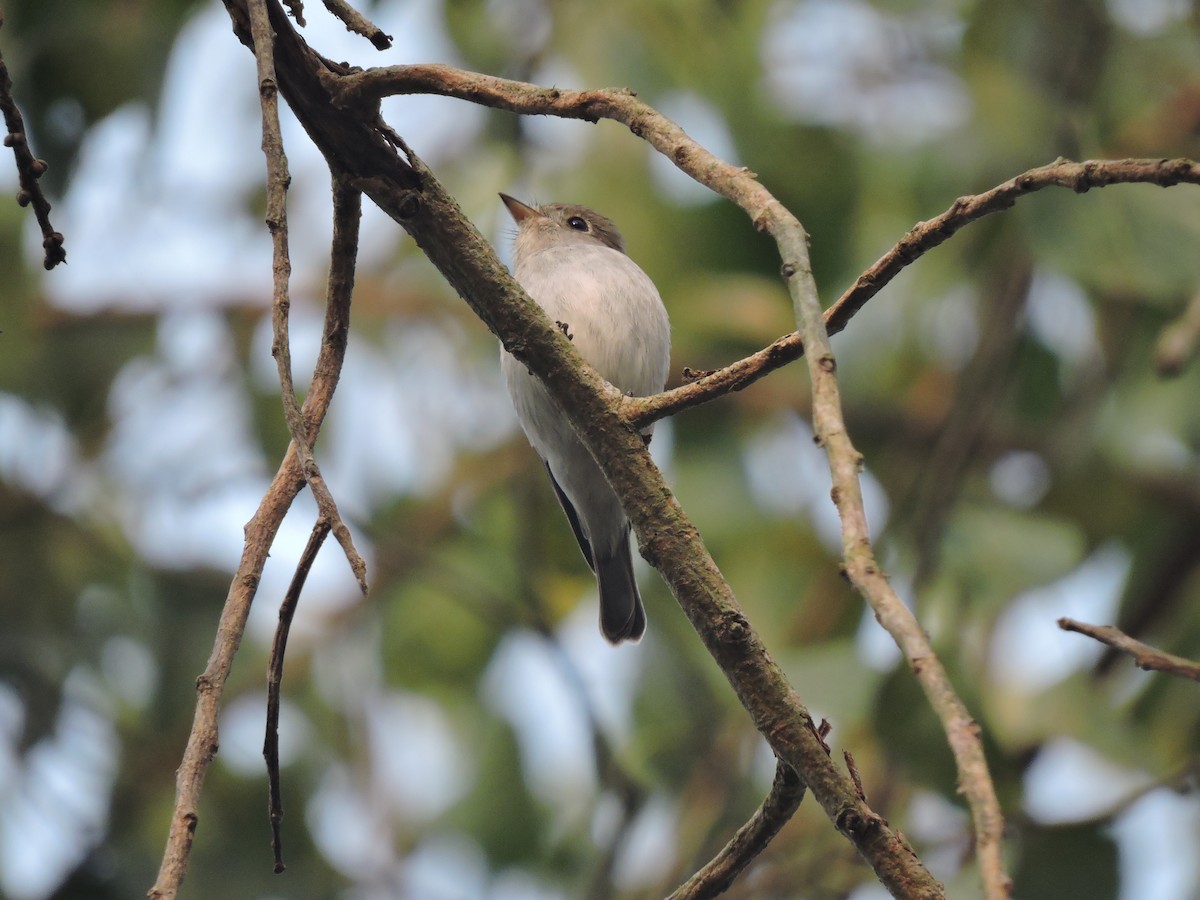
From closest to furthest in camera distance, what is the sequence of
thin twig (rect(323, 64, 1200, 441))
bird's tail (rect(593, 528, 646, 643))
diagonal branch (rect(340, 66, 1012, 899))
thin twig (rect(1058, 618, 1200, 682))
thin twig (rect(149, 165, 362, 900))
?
diagonal branch (rect(340, 66, 1012, 899))
thin twig (rect(149, 165, 362, 900))
thin twig (rect(323, 64, 1200, 441))
thin twig (rect(1058, 618, 1200, 682))
bird's tail (rect(593, 528, 646, 643))

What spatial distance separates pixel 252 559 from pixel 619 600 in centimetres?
336

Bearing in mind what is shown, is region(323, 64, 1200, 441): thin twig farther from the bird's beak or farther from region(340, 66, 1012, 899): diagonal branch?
the bird's beak

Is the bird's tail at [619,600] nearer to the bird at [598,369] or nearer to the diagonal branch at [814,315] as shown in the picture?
the bird at [598,369]

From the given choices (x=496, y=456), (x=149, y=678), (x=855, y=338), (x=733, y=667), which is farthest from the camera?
(x=496, y=456)

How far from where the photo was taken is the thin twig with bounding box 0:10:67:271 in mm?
1861

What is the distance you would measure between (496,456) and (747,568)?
4.91 feet

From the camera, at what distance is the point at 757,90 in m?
5.60

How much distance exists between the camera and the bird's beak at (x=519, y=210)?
5699mm

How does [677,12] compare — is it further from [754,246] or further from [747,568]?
[747,568]

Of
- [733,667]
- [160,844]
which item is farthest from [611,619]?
[733,667]

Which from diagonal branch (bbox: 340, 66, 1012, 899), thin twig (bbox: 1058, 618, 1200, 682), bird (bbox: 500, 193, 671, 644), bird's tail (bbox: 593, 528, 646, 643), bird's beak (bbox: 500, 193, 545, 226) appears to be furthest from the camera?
bird's beak (bbox: 500, 193, 545, 226)

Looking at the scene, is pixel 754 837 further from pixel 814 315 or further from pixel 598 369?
pixel 598 369

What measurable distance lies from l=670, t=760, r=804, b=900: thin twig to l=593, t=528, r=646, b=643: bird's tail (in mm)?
3088

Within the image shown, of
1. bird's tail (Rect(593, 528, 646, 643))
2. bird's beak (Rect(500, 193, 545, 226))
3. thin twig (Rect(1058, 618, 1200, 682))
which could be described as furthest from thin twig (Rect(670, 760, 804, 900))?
bird's beak (Rect(500, 193, 545, 226))
